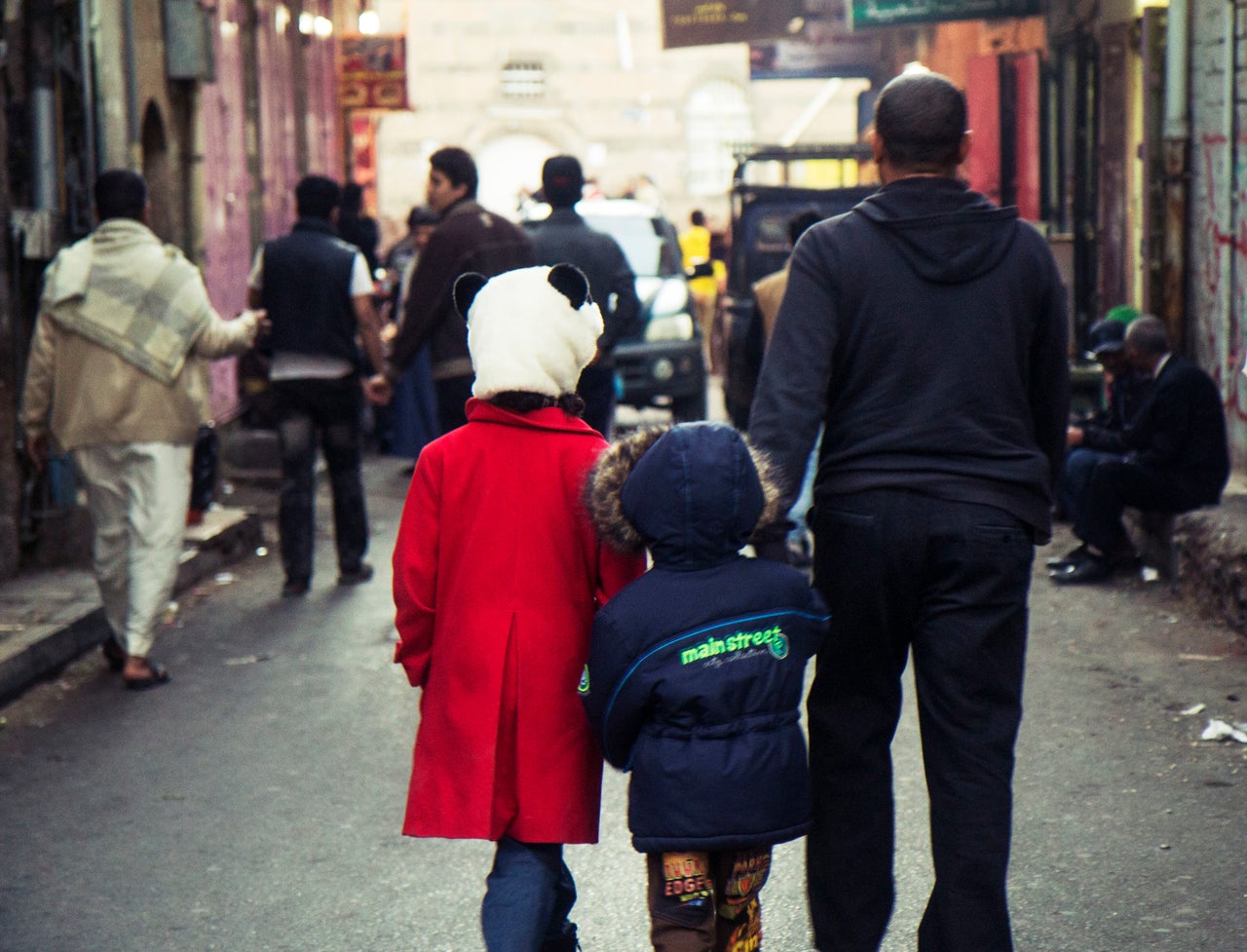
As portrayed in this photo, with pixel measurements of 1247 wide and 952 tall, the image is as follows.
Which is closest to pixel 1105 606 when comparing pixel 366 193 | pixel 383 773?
pixel 383 773

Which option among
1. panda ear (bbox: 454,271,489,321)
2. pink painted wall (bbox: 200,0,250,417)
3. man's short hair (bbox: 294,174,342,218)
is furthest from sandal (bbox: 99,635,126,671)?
pink painted wall (bbox: 200,0,250,417)

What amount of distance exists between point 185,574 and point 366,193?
21.2 meters

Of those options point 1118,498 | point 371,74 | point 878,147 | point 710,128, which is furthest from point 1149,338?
point 710,128

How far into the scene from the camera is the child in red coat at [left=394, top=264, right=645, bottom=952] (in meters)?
3.53

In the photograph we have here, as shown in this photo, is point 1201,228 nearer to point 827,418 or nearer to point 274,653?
point 274,653

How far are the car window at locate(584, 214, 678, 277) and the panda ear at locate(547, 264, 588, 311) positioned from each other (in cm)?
1137

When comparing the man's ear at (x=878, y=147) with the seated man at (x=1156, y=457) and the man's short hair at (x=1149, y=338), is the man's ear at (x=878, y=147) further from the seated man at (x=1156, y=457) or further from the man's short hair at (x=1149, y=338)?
the man's short hair at (x=1149, y=338)

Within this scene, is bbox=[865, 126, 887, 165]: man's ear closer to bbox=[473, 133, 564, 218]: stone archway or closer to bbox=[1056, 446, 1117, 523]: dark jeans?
bbox=[1056, 446, 1117, 523]: dark jeans

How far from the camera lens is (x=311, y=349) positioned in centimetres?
877

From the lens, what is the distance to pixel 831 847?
3830 mm

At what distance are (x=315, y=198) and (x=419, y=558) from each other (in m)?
5.66

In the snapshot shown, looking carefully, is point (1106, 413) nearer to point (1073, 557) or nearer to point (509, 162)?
point (1073, 557)

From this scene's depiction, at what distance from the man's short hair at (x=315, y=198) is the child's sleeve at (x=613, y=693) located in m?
Result: 5.92

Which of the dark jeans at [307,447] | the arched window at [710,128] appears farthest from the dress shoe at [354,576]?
the arched window at [710,128]
